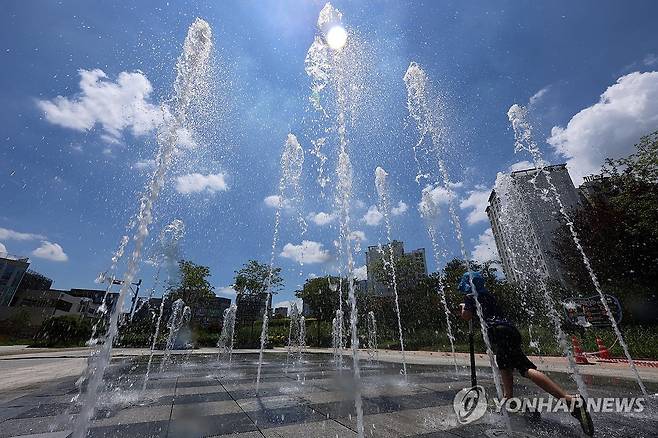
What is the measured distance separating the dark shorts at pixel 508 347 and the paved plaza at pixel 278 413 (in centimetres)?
58

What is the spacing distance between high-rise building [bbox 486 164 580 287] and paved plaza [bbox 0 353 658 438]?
8294 millimetres

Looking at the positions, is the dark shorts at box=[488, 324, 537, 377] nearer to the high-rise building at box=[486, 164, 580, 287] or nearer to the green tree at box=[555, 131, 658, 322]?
the high-rise building at box=[486, 164, 580, 287]

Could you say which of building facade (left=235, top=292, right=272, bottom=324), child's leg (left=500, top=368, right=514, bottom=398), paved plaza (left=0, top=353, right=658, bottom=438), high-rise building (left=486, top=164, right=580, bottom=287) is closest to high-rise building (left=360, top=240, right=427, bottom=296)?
high-rise building (left=486, top=164, right=580, bottom=287)

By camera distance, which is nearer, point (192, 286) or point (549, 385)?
point (549, 385)

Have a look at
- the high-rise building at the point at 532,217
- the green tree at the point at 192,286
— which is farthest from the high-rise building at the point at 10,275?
the high-rise building at the point at 532,217

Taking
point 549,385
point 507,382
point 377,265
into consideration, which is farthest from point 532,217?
point 549,385

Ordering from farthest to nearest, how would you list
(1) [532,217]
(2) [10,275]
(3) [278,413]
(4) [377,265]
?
(2) [10,275], (4) [377,265], (1) [532,217], (3) [278,413]

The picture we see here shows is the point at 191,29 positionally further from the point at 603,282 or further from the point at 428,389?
the point at 603,282

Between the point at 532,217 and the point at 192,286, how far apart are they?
1519 inches

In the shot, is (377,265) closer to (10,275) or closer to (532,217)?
(532,217)

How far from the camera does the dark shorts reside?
3538 millimetres

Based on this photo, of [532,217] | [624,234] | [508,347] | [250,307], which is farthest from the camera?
[532,217]

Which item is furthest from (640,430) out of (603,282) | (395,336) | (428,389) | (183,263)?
(183,263)

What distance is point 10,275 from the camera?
190 feet
